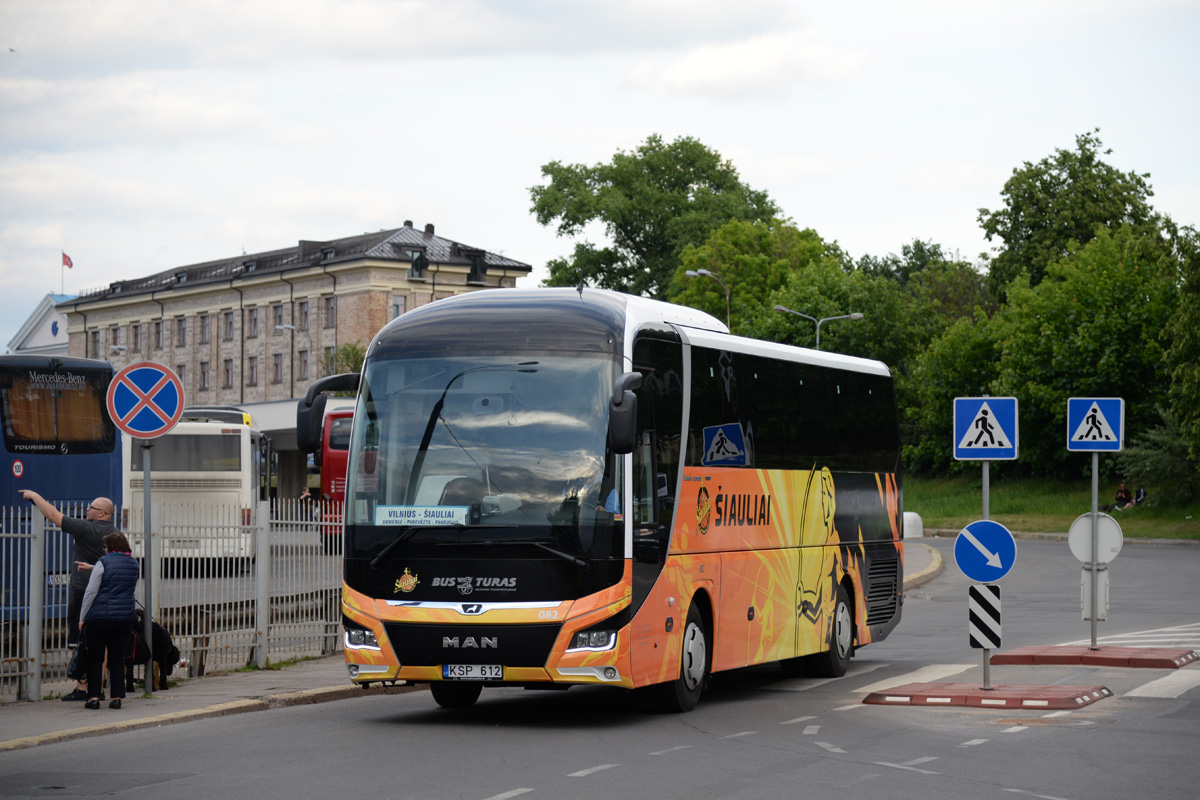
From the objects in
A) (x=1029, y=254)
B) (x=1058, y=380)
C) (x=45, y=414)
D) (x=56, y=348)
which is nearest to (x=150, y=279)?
(x=56, y=348)

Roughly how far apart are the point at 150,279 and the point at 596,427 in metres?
112

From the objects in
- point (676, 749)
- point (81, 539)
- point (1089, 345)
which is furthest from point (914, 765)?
point (1089, 345)

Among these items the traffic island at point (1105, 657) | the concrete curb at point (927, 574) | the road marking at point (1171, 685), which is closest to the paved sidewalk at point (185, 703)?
the traffic island at point (1105, 657)

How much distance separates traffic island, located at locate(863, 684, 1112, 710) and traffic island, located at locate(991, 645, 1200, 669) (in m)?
2.36

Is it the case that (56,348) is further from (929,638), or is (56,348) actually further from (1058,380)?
(929,638)

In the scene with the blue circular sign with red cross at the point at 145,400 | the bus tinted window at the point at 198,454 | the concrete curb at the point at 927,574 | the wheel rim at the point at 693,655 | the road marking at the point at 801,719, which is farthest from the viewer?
the bus tinted window at the point at 198,454

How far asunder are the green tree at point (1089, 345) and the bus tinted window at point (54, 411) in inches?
1747

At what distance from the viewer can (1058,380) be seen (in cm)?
6412

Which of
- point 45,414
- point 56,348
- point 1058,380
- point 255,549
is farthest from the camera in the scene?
point 56,348

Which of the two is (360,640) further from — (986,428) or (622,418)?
(986,428)

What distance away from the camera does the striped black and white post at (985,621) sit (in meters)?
14.5

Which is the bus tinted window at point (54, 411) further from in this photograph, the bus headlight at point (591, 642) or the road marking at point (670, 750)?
the road marking at point (670, 750)

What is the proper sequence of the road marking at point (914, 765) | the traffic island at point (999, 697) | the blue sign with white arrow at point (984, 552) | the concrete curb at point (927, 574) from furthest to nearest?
1. the concrete curb at point (927, 574)
2. the blue sign with white arrow at point (984, 552)
3. the traffic island at point (999, 697)
4. the road marking at point (914, 765)

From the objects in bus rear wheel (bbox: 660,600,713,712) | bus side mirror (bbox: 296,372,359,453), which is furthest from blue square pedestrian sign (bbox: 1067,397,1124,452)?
bus side mirror (bbox: 296,372,359,453)
